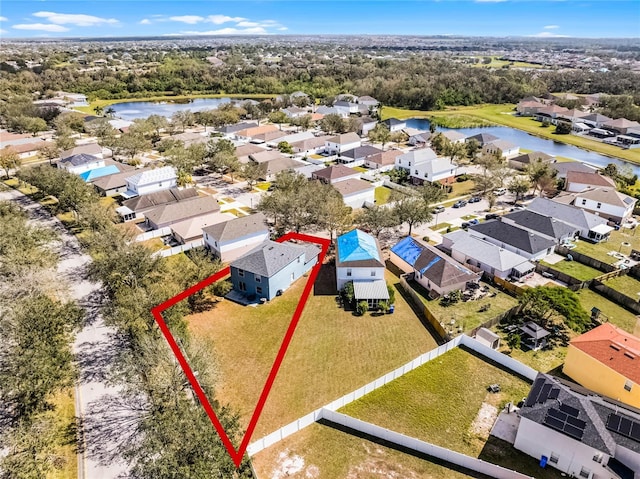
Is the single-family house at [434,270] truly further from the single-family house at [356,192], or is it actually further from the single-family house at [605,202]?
the single-family house at [605,202]

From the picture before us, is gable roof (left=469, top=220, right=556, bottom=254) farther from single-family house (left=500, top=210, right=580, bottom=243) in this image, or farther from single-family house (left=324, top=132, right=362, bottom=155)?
single-family house (left=324, top=132, right=362, bottom=155)

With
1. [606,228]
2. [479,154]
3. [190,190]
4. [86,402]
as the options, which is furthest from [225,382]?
[479,154]

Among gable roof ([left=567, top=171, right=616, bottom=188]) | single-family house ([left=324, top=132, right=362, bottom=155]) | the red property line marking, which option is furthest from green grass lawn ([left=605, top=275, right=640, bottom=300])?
single-family house ([left=324, top=132, right=362, bottom=155])

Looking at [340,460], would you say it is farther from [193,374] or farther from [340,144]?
[340,144]

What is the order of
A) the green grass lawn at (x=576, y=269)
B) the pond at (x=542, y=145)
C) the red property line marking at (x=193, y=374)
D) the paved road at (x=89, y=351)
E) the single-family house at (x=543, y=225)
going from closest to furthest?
the red property line marking at (x=193, y=374), the paved road at (x=89, y=351), the green grass lawn at (x=576, y=269), the single-family house at (x=543, y=225), the pond at (x=542, y=145)

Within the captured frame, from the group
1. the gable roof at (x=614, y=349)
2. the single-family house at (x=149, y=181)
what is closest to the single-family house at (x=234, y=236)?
the single-family house at (x=149, y=181)

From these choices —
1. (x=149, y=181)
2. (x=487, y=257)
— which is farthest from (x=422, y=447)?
(x=149, y=181)
